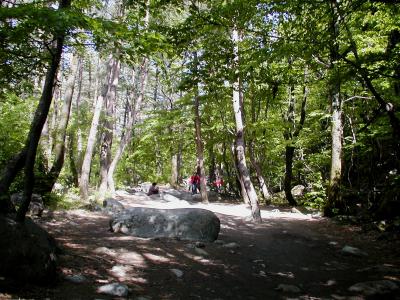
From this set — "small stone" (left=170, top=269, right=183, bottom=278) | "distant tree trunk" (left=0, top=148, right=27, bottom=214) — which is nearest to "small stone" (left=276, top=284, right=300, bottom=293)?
"small stone" (left=170, top=269, right=183, bottom=278)

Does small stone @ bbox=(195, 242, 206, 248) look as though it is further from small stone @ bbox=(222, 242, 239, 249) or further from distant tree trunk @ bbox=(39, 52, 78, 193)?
distant tree trunk @ bbox=(39, 52, 78, 193)

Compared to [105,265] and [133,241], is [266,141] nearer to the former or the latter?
[133,241]

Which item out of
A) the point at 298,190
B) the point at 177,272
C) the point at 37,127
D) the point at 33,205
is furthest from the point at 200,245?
the point at 298,190

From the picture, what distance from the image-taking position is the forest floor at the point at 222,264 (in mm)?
5793

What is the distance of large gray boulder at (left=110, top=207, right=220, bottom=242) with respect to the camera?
930 cm

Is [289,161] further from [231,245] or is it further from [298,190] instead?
[231,245]

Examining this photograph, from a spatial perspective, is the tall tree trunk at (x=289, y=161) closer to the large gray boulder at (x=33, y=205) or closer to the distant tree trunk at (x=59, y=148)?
the distant tree trunk at (x=59, y=148)

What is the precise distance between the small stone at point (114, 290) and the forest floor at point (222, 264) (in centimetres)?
11

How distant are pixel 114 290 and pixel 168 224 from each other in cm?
427

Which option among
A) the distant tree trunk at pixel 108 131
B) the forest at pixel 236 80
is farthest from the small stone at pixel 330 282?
the distant tree trunk at pixel 108 131

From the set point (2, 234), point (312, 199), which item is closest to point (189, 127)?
point (312, 199)

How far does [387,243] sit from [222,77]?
6.13 meters

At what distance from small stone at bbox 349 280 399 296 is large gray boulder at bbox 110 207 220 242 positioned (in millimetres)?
4020

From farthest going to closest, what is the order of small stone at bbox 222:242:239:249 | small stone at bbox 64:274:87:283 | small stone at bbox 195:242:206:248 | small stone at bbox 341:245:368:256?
small stone at bbox 222:242:239:249 < small stone at bbox 341:245:368:256 < small stone at bbox 195:242:206:248 < small stone at bbox 64:274:87:283
